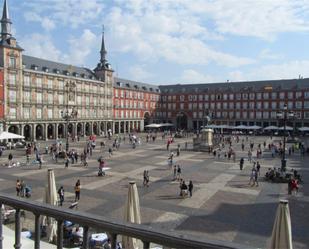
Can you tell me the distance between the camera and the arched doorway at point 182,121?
3940 inches

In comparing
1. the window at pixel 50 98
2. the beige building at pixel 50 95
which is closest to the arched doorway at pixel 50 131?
the beige building at pixel 50 95

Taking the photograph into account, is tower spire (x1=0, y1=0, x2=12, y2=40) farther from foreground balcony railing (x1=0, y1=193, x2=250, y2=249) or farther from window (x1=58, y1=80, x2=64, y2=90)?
foreground balcony railing (x1=0, y1=193, x2=250, y2=249)

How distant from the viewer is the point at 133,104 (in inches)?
3617

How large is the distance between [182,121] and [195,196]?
81477 millimetres

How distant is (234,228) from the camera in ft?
47.4

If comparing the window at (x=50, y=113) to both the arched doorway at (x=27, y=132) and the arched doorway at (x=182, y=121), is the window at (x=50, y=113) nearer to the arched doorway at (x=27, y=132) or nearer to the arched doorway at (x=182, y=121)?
the arched doorway at (x=27, y=132)

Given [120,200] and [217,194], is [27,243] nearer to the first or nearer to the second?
[120,200]

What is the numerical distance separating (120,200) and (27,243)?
14.7m

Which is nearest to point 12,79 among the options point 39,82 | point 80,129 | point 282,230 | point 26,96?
point 26,96

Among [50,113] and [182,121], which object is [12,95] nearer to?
[50,113]

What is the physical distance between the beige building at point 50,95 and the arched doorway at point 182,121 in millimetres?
25985

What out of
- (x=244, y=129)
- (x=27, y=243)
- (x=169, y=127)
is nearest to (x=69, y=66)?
(x=169, y=127)

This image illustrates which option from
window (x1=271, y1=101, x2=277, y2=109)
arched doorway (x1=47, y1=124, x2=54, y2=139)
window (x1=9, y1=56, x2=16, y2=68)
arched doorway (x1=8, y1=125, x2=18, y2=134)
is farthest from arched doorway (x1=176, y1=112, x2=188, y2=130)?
window (x1=9, y1=56, x2=16, y2=68)

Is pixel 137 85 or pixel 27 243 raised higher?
pixel 137 85
